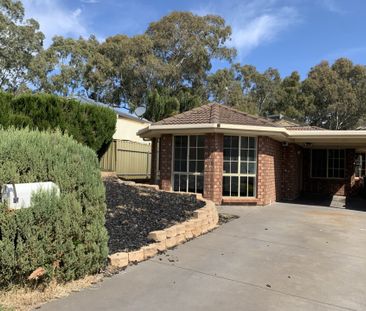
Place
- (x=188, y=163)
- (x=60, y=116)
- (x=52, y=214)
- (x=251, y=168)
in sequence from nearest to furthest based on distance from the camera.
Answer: (x=52, y=214) < (x=251, y=168) < (x=188, y=163) < (x=60, y=116)

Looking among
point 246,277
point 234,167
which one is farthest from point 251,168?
point 246,277

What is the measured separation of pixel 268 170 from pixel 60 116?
25.2 feet

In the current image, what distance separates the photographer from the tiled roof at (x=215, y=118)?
503 inches

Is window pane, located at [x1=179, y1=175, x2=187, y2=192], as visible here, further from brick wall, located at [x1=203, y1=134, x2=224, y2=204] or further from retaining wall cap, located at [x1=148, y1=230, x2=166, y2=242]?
retaining wall cap, located at [x1=148, y1=230, x2=166, y2=242]

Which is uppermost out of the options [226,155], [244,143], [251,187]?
[244,143]

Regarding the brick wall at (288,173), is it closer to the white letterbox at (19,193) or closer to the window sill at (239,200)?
the window sill at (239,200)

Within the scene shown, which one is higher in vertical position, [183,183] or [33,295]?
[183,183]

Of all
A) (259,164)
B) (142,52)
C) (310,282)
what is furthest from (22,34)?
(310,282)

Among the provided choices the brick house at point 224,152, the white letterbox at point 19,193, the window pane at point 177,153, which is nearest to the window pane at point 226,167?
the brick house at point 224,152

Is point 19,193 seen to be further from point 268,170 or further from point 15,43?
point 15,43

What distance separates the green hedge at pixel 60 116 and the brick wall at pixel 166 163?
10.3 ft

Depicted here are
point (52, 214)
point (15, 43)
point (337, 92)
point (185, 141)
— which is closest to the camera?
point (52, 214)

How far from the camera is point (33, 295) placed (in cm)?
429

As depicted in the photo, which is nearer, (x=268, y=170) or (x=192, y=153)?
(x=192, y=153)
